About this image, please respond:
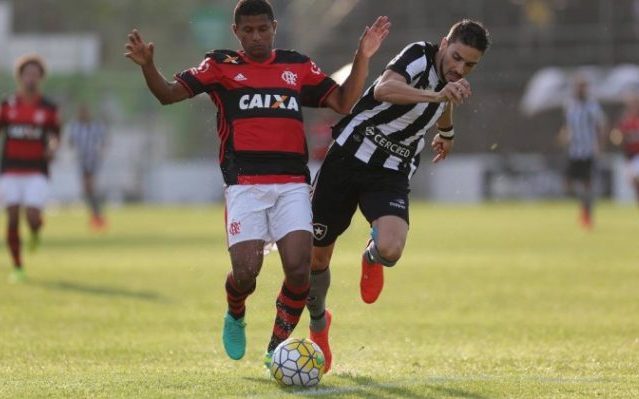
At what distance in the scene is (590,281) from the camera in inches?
588

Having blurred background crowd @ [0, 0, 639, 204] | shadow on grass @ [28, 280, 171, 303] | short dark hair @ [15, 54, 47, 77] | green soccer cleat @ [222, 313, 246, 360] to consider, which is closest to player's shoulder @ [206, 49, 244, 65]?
green soccer cleat @ [222, 313, 246, 360]

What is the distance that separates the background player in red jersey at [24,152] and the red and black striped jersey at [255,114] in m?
7.48

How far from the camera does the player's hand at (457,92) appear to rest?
7453 millimetres

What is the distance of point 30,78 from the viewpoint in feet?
48.8

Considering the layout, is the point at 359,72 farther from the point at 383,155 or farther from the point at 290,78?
the point at 383,155

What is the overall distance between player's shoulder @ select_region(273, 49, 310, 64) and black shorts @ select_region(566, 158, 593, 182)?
58.2 feet

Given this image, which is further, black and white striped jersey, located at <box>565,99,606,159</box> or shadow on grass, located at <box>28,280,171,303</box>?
black and white striped jersey, located at <box>565,99,606,159</box>

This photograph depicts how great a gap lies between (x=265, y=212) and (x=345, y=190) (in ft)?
2.78

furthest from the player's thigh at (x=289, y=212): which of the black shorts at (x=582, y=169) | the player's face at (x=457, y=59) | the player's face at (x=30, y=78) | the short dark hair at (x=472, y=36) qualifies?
the black shorts at (x=582, y=169)

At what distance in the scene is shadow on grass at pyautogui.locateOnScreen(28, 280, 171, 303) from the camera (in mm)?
13719

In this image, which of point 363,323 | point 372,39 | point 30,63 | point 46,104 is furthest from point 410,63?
point 46,104

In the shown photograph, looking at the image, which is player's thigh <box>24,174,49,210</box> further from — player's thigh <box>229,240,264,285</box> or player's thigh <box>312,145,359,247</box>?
player's thigh <box>229,240,264,285</box>

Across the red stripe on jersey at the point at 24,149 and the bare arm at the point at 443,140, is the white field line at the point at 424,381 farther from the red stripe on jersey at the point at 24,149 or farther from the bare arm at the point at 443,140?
the red stripe on jersey at the point at 24,149

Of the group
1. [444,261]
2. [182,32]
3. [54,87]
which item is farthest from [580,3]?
[444,261]
